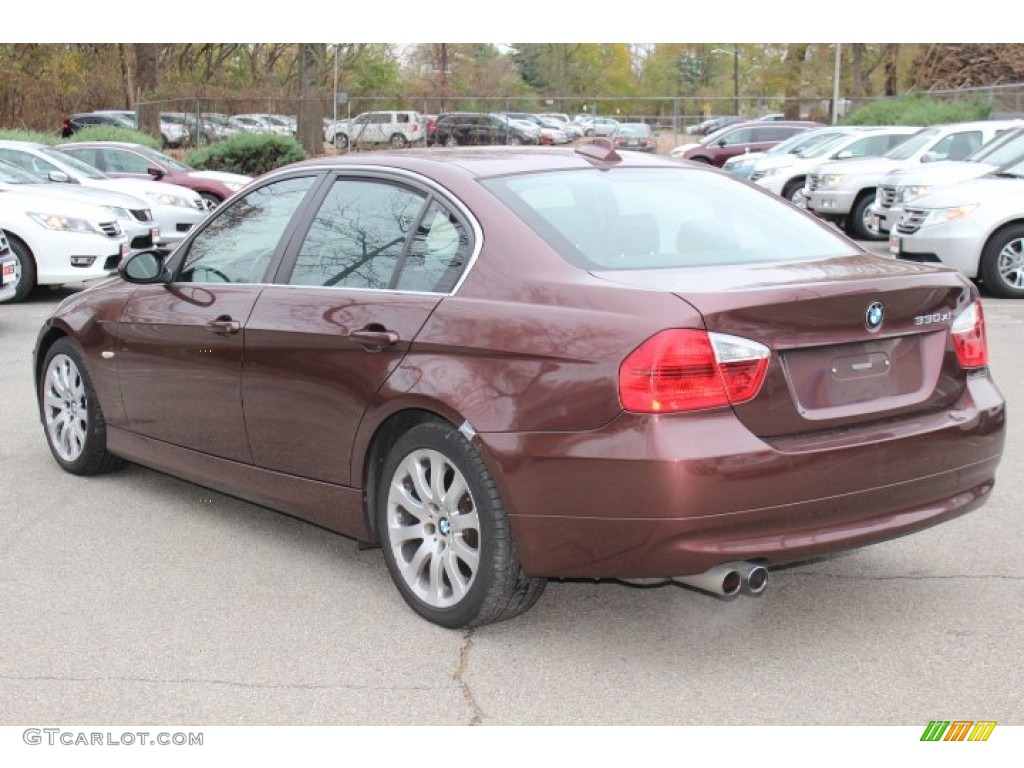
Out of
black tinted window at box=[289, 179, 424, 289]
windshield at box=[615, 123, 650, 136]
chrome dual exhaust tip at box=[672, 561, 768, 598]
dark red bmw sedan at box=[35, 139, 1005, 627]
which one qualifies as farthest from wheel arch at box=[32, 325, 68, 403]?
windshield at box=[615, 123, 650, 136]

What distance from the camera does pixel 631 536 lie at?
407cm

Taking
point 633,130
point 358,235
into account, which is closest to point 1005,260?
point 358,235

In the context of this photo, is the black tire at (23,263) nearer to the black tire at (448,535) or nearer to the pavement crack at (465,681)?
the black tire at (448,535)

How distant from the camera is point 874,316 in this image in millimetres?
4281

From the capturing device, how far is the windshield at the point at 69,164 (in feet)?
61.9

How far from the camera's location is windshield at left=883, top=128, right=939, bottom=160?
20859 mm

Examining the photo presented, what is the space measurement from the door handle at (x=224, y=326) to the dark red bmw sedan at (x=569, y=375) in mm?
18

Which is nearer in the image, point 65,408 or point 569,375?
point 569,375

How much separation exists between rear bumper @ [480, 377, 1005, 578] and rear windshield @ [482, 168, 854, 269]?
0.70 m

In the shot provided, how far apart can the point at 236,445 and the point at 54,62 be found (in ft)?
159

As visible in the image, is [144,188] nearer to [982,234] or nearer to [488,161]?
[982,234]

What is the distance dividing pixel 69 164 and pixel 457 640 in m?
16.4

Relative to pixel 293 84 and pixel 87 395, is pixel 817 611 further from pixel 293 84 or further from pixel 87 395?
pixel 293 84

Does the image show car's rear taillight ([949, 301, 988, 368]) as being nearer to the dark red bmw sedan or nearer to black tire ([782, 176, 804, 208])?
the dark red bmw sedan
